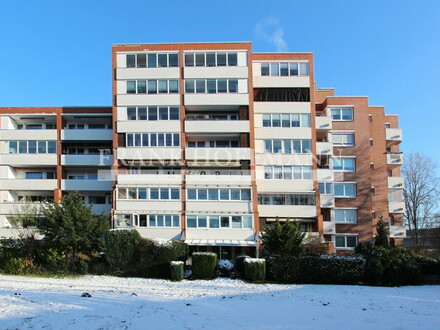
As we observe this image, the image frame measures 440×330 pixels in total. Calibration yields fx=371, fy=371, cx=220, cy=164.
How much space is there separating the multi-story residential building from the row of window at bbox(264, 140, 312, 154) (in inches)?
3.6

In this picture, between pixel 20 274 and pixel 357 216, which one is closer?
pixel 20 274

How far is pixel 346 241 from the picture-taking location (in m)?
36.3

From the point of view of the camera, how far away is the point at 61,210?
2458 centimetres

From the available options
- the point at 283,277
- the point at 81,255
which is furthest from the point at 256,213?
the point at 81,255

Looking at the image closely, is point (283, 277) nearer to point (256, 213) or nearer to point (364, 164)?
point (256, 213)

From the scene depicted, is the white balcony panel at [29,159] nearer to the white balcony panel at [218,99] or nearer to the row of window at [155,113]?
the row of window at [155,113]

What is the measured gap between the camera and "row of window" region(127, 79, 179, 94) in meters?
33.9

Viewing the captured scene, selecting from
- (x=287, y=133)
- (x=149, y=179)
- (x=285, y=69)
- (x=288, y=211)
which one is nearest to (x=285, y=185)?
(x=288, y=211)

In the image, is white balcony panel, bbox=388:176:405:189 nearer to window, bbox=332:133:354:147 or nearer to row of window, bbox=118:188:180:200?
window, bbox=332:133:354:147

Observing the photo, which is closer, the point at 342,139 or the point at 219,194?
the point at 219,194

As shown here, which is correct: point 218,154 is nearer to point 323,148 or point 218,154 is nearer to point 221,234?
point 221,234

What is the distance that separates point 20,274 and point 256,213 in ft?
59.2

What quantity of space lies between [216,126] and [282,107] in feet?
21.4

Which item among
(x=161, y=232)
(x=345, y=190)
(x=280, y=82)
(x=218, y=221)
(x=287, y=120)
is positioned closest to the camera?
(x=161, y=232)
